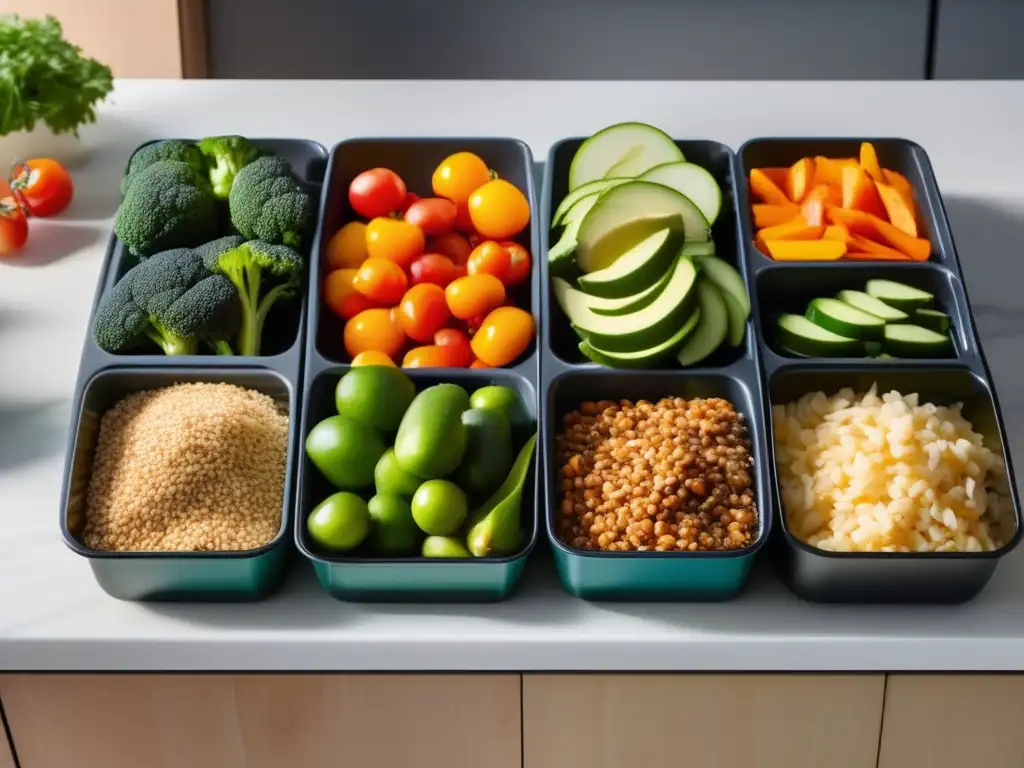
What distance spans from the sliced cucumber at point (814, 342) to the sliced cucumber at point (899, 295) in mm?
90

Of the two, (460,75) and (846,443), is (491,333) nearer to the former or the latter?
(846,443)

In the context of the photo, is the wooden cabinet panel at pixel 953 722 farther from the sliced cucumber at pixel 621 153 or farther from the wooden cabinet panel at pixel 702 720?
the sliced cucumber at pixel 621 153

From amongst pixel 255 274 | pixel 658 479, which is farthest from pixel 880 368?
pixel 255 274

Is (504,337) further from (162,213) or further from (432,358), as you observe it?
(162,213)

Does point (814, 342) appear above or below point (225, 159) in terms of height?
below

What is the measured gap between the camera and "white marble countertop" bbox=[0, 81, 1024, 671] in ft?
3.75

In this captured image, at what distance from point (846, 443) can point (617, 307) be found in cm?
30

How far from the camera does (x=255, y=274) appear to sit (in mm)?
1418

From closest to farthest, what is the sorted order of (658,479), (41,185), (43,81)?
1. (658,479)
2. (41,185)
3. (43,81)

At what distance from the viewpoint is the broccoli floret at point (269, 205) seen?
4.77 ft

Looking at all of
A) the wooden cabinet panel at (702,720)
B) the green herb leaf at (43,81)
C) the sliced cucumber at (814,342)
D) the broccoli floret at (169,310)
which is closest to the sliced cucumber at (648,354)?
the sliced cucumber at (814,342)

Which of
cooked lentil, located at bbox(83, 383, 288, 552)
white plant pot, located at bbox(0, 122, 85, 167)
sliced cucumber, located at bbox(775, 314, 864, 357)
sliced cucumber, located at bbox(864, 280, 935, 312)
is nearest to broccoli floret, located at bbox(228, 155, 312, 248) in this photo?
cooked lentil, located at bbox(83, 383, 288, 552)

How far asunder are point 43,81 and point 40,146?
110 millimetres

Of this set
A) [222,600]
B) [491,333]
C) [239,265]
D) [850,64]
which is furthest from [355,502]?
[850,64]
